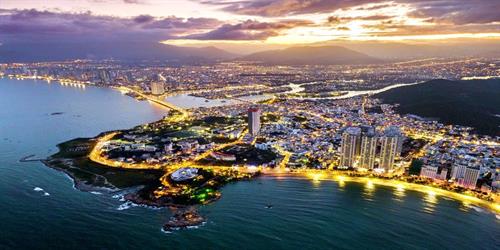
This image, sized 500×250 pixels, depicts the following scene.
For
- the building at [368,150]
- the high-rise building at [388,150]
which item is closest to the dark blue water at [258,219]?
the building at [368,150]

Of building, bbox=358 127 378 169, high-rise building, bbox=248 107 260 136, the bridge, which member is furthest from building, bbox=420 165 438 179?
the bridge

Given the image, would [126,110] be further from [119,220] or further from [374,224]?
[374,224]

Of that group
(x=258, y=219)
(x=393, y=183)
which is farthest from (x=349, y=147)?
(x=258, y=219)

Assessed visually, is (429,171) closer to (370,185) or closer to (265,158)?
(370,185)

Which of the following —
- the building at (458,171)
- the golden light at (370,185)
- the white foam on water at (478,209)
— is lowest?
the golden light at (370,185)

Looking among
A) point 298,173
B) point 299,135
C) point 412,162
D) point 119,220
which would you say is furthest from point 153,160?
point 412,162

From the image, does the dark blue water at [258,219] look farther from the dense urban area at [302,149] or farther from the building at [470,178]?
the building at [470,178]

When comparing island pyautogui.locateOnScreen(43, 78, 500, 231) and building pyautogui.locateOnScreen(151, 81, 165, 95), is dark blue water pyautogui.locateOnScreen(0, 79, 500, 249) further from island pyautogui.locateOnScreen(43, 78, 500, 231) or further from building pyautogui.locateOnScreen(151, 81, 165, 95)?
building pyautogui.locateOnScreen(151, 81, 165, 95)
